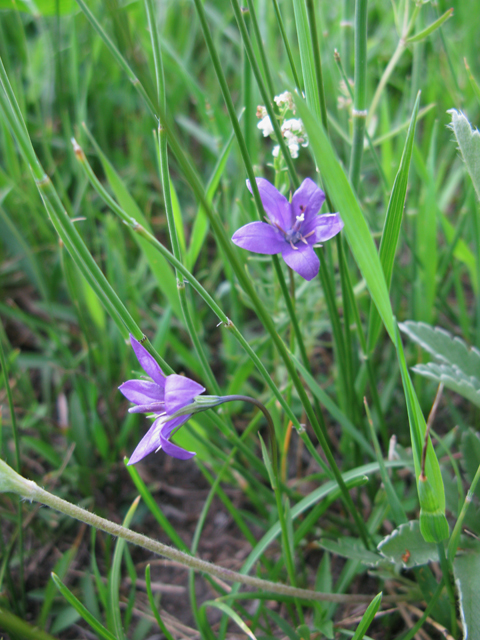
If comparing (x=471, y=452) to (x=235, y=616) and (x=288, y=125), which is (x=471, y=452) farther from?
(x=288, y=125)

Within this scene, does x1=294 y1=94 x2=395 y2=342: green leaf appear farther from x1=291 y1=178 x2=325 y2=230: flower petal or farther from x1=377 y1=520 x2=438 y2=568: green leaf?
x1=377 y1=520 x2=438 y2=568: green leaf

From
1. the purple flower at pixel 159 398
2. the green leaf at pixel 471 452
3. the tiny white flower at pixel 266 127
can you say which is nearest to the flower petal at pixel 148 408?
the purple flower at pixel 159 398

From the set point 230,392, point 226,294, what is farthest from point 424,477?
point 226,294

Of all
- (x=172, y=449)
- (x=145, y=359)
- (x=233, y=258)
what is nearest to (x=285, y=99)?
(x=233, y=258)

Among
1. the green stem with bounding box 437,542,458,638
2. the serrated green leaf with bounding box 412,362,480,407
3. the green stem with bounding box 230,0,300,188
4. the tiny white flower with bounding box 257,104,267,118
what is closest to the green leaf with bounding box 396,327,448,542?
the green stem with bounding box 437,542,458,638

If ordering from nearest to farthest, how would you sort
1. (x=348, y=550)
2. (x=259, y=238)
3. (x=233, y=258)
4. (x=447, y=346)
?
(x=233, y=258) → (x=259, y=238) → (x=348, y=550) → (x=447, y=346)

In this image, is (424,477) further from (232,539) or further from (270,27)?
(270,27)

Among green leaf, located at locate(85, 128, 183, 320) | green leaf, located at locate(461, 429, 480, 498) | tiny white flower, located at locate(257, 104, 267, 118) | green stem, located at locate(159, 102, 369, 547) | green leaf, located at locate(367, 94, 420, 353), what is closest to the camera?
green stem, located at locate(159, 102, 369, 547)
